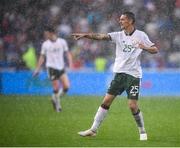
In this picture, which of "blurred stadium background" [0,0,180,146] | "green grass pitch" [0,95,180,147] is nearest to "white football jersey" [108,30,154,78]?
"green grass pitch" [0,95,180,147]

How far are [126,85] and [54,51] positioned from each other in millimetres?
5940

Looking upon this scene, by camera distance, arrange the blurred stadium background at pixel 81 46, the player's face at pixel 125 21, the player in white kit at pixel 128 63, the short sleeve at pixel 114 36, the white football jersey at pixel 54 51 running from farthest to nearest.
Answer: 1. the blurred stadium background at pixel 81 46
2. the white football jersey at pixel 54 51
3. the short sleeve at pixel 114 36
4. the player in white kit at pixel 128 63
5. the player's face at pixel 125 21

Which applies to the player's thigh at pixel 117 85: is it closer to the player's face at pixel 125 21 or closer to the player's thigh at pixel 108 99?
the player's thigh at pixel 108 99

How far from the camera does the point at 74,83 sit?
19.2m

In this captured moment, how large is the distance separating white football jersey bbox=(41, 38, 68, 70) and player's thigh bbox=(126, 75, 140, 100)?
5840mm

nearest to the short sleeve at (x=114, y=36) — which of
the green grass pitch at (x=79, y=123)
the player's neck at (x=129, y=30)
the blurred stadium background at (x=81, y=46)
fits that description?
the player's neck at (x=129, y=30)

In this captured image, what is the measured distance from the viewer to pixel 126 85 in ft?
32.9

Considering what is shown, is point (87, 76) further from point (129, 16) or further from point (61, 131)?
point (129, 16)

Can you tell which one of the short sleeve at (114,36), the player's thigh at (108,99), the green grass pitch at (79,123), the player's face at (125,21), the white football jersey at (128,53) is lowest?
the green grass pitch at (79,123)

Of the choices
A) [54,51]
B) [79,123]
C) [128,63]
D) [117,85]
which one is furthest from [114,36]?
[54,51]

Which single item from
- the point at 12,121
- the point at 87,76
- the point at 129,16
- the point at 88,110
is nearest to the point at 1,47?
the point at 87,76

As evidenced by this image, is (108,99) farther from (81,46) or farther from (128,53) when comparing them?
(81,46)

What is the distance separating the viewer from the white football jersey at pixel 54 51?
15.7 metres

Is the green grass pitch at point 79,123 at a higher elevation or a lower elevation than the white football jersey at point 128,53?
lower
